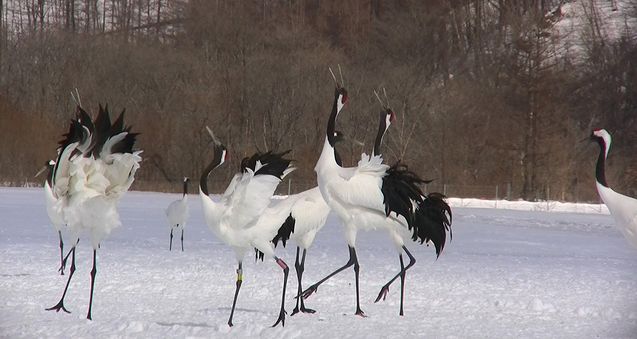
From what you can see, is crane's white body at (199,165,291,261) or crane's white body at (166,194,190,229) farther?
crane's white body at (166,194,190,229)

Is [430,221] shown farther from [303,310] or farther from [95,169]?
[95,169]

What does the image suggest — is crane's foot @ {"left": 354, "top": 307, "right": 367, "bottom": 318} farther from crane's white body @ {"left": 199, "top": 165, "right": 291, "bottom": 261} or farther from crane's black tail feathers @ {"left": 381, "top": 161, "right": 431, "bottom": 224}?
crane's white body @ {"left": 199, "top": 165, "right": 291, "bottom": 261}

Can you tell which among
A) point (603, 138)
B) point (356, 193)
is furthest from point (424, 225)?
point (603, 138)

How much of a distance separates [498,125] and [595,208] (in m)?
12.5

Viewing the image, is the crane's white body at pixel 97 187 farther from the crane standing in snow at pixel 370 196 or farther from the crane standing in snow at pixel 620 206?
the crane standing in snow at pixel 620 206

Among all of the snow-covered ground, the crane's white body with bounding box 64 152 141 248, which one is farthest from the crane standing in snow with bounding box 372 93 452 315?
the crane's white body with bounding box 64 152 141 248

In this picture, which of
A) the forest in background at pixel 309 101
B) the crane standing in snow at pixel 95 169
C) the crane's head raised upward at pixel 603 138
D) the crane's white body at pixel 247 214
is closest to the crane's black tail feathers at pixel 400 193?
the crane's white body at pixel 247 214

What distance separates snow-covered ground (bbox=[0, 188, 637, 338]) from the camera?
6395mm

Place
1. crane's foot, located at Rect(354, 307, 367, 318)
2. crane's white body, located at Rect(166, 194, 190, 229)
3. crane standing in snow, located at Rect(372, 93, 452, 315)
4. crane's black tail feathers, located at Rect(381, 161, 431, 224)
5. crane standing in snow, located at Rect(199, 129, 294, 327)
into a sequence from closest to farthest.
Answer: crane standing in snow, located at Rect(199, 129, 294, 327) < crane's foot, located at Rect(354, 307, 367, 318) < crane's black tail feathers, located at Rect(381, 161, 431, 224) < crane standing in snow, located at Rect(372, 93, 452, 315) < crane's white body, located at Rect(166, 194, 190, 229)

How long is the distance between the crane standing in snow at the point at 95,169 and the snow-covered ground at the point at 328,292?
81cm

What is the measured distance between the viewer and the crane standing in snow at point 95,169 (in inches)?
268

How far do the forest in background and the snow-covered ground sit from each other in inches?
751

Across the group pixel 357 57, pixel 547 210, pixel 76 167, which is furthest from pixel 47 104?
pixel 76 167

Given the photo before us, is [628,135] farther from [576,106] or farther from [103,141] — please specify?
[103,141]
